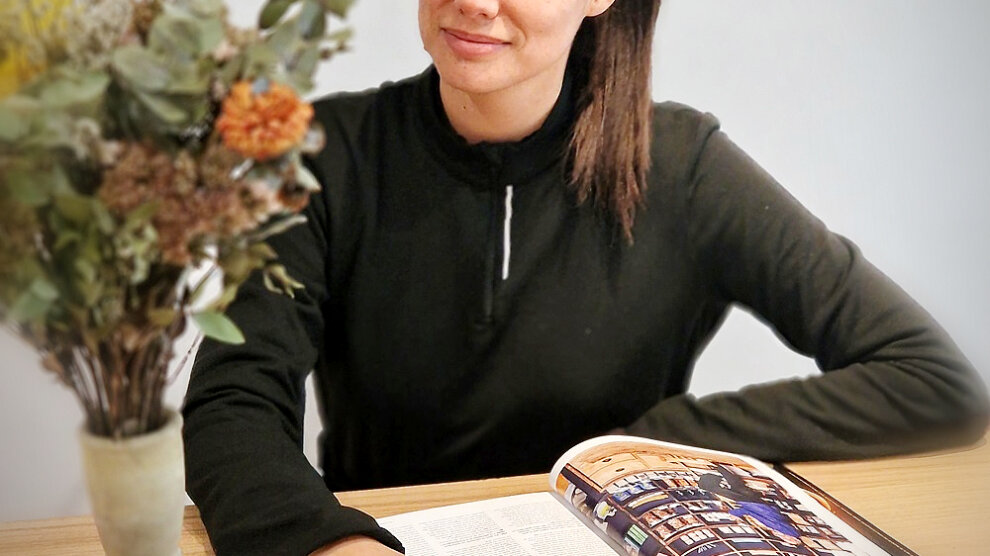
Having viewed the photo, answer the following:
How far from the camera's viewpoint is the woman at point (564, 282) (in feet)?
3.90

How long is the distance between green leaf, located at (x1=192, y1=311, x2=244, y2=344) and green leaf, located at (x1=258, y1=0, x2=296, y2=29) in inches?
6.5

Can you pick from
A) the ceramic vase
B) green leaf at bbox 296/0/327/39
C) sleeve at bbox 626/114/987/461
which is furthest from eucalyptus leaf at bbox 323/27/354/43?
sleeve at bbox 626/114/987/461

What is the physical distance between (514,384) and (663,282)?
23 centimetres

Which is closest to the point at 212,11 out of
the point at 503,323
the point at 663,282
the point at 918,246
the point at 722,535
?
the point at 722,535

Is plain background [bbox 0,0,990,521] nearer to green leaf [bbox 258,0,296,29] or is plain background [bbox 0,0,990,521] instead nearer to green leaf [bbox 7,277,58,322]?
green leaf [bbox 258,0,296,29]

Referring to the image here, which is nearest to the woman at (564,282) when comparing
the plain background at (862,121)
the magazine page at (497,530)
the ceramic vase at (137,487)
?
the plain background at (862,121)

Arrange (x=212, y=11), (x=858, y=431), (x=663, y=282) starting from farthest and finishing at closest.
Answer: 1. (x=663, y=282)
2. (x=858, y=431)
3. (x=212, y=11)

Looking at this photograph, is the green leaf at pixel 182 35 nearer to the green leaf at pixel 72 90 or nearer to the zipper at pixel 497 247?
the green leaf at pixel 72 90

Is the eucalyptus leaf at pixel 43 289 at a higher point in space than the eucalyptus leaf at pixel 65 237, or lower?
lower

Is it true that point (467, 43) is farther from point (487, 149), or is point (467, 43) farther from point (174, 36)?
point (174, 36)

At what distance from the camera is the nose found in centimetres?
104

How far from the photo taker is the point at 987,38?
1479 millimetres

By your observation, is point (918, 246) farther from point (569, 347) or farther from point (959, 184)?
point (569, 347)

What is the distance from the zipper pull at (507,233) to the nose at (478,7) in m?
0.24
